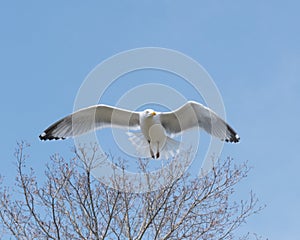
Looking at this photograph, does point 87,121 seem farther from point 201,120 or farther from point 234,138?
point 234,138

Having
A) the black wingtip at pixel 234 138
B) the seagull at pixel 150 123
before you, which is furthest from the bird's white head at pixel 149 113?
the black wingtip at pixel 234 138

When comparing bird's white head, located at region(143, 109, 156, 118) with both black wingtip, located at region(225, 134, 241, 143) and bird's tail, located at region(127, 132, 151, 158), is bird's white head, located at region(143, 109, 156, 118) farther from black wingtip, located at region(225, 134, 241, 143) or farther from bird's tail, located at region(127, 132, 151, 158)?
black wingtip, located at region(225, 134, 241, 143)

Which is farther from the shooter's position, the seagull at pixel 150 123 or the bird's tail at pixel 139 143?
the seagull at pixel 150 123

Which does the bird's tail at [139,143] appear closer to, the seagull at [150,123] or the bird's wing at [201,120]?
the seagull at [150,123]

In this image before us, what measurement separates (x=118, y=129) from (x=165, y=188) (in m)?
2.96

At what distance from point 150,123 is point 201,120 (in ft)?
2.86

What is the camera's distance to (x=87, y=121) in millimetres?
10789

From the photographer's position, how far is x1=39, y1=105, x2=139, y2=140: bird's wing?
10.7 metres

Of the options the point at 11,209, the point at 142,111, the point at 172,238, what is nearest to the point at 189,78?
the point at 142,111

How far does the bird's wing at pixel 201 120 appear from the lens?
406 inches

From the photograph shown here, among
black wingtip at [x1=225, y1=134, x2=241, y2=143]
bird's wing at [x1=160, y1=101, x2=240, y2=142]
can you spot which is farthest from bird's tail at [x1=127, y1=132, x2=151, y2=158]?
black wingtip at [x1=225, y1=134, x2=241, y2=143]

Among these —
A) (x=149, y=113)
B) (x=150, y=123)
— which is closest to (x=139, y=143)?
(x=150, y=123)

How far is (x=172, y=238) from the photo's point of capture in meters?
8.23

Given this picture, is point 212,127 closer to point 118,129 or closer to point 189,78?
point 189,78
